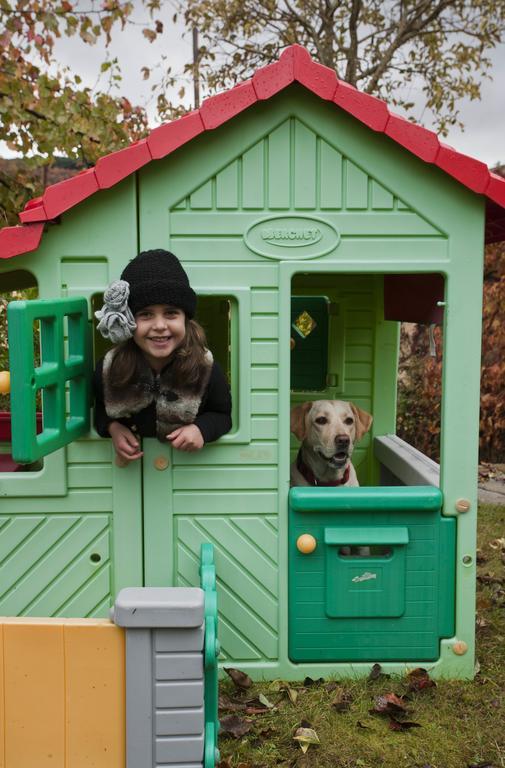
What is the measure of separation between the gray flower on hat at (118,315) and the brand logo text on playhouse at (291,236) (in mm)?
739

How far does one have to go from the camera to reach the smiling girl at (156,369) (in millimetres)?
3410

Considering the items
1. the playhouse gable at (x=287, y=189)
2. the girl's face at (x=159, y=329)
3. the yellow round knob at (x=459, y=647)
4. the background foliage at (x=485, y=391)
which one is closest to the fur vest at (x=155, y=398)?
the girl's face at (x=159, y=329)

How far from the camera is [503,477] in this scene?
9.35 metres

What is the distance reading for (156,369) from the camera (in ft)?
12.0

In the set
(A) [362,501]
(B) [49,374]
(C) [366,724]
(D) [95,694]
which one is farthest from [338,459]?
(D) [95,694]

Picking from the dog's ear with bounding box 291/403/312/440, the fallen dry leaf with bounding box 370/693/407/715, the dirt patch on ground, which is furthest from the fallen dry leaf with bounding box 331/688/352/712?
the dirt patch on ground

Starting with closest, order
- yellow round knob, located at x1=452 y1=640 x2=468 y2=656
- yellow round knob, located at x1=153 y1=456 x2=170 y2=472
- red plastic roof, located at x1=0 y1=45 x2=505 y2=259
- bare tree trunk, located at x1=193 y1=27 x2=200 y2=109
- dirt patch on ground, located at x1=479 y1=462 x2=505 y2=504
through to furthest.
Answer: red plastic roof, located at x1=0 y1=45 x2=505 y2=259 < yellow round knob, located at x1=153 y1=456 x2=170 y2=472 < yellow round knob, located at x1=452 y1=640 x2=468 y2=656 < dirt patch on ground, located at x1=479 y1=462 x2=505 y2=504 < bare tree trunk, located at x1=193 y1=27 x2=200 y2=109

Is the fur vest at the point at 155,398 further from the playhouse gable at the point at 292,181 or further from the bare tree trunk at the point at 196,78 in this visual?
the bare tree trunk at the point at 196,78

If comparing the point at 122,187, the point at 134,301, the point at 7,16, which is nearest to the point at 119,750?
the point at 134,301

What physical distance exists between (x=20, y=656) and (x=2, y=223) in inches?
188

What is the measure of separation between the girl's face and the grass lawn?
1.64 m

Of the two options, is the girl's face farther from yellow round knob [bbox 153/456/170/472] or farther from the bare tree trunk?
the bare tree trunk

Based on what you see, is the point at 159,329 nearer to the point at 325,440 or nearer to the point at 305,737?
Result: the point at 325,440

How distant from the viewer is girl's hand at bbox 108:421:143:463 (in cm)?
359
